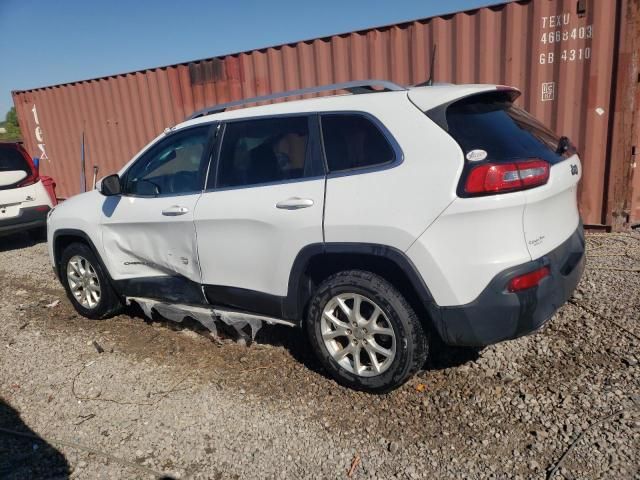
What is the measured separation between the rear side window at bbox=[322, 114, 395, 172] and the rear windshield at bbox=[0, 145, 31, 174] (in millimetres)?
6346

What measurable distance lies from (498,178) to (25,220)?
7150 millimetres

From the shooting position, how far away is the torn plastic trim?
3.29 m

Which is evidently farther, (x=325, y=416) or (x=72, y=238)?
(x=72, y=238)

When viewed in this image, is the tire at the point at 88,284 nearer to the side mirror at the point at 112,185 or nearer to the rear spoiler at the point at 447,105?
the side mirror at the point at 112,185

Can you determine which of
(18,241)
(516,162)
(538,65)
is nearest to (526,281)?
(516,162)

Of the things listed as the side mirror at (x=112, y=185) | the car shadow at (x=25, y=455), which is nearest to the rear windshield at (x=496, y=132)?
the side mirror at (x=112, y=185)

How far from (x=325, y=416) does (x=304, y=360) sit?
0.66 metres

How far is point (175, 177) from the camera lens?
3.63 m

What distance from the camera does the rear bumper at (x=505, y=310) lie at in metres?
2.35

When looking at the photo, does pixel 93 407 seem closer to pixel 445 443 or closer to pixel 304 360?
pixel 304 360

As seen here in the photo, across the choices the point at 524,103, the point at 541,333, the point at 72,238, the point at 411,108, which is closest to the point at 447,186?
the point at 411,108

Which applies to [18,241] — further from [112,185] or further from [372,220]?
[372,220]

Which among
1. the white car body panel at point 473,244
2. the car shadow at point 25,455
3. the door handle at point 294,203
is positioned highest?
the door handle at point 294,203

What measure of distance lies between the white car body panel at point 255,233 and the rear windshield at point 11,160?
18.0ft
